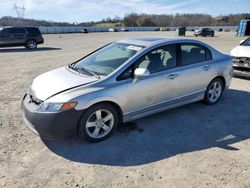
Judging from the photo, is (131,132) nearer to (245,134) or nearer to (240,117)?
(245,134)

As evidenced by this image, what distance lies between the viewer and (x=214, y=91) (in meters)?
5.72

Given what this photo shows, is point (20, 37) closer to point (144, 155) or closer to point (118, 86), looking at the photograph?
point (118, 86)

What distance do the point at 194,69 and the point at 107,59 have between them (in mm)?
1777

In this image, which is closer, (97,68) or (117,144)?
(117,144)

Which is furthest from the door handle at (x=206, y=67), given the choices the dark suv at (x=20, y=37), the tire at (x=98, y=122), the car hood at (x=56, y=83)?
the dark suv at (x=20, y=37)

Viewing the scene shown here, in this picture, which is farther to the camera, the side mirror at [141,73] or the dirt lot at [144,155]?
the side mirror at [141,73]

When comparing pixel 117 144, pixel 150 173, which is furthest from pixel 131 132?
pixel 150 173

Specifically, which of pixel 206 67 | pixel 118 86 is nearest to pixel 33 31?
pixel 206 67

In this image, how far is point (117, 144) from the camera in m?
3.97

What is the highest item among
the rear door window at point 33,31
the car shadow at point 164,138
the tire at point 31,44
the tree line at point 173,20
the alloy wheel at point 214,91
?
the rear door window at point 33,31

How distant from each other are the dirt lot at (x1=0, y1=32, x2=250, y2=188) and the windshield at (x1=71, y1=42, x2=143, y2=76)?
1.14 meters

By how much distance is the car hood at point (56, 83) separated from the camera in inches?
150

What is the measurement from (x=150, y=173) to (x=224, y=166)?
1.05m

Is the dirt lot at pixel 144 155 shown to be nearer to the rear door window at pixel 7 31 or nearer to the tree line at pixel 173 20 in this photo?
the rear door window at pixel 7 31
